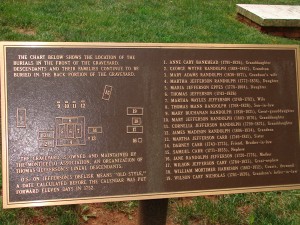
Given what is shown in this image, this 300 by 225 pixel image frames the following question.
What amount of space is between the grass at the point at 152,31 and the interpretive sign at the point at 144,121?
81 centimetres

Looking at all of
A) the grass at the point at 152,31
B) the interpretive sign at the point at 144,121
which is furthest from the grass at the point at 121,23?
the interpretive sign at the point at 144,121

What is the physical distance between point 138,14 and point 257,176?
5310 mm

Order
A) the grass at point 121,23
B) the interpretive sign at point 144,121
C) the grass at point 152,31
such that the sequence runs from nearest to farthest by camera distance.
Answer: the interpretive sign at point 144,121 < the grass at point 152,31 < the grass at point 121,23

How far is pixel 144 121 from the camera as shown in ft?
10.2

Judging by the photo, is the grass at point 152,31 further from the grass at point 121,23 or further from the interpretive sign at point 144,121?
the interpretive sign at point 144,121

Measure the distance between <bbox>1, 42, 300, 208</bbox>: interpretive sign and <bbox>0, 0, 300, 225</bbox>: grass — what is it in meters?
0.81

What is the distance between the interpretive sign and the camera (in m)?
2.95

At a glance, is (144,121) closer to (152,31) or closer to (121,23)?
(152,31)

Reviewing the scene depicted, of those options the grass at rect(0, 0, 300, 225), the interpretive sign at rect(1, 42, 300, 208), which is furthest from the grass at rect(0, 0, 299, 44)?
the interpretive sign at rect(1, 42, 300, 208)

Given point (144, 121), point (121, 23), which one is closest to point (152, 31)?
point (121, 23)

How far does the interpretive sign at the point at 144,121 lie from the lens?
9.69 ft

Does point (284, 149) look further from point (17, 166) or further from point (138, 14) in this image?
point (138, 14)

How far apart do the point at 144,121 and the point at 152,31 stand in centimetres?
428

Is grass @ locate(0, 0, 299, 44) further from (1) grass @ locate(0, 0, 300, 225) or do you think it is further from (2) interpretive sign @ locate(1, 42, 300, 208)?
(2) interpretive sign @ locate(1, 42, 300, 208)
